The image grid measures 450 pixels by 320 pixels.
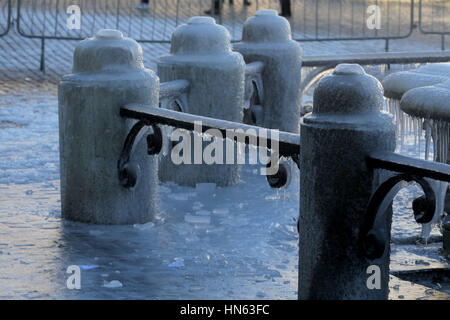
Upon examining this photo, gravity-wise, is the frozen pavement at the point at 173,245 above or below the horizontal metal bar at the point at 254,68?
below

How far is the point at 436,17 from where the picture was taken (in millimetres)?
19406

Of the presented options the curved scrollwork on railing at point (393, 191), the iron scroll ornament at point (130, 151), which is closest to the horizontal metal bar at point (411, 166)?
the curved scrollwork on railing at point (393, 191)

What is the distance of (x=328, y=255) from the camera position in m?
3.99

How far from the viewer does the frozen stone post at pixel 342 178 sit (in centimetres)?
386

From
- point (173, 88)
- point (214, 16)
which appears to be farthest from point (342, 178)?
point (214, 16)

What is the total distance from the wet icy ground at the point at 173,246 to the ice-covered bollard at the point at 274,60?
1.01 metres

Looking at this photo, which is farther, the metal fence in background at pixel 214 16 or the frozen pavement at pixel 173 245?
the metal fence in background at pixel 214 16

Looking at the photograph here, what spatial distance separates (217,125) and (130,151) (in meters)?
0.89

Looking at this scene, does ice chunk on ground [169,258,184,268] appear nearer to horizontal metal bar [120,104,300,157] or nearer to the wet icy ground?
the wet icy ground

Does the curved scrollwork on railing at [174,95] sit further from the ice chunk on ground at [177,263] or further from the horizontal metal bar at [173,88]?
the ice chunk on ground at [177,263]

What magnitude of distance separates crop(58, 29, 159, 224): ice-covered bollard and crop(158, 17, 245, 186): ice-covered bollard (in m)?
1.04

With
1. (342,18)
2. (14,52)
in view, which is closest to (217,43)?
(14,52)

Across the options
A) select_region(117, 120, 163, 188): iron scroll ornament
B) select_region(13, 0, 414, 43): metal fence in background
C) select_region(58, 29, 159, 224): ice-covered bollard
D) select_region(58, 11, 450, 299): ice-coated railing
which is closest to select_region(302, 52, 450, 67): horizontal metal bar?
select_region(58, 11, 450, 299): ice-coated railing

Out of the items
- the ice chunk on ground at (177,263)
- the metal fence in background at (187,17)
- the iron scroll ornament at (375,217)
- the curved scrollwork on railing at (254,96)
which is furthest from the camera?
the metal fence in background at (187,17)
